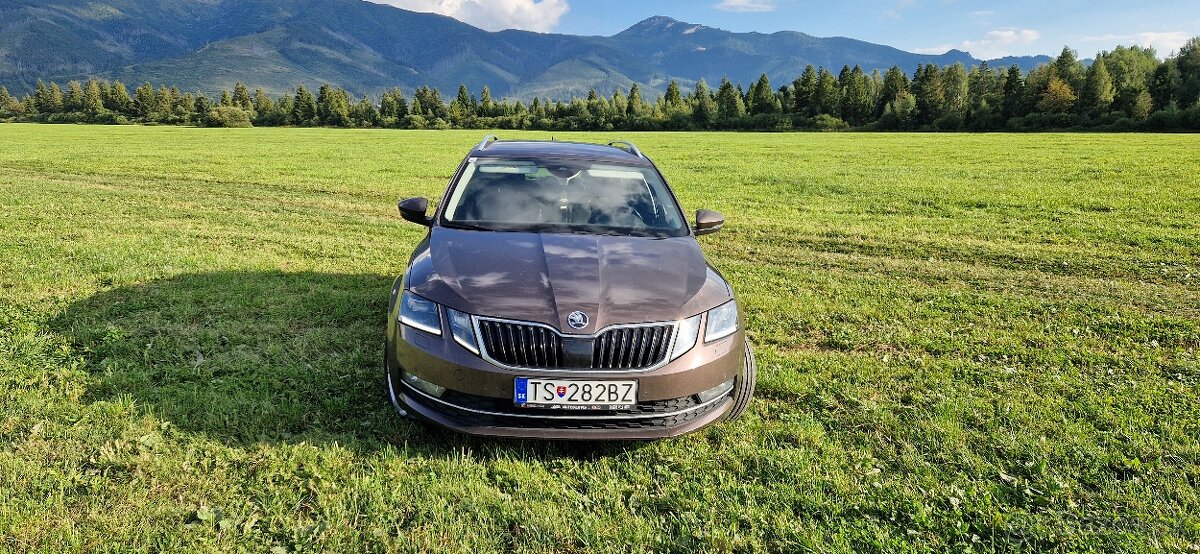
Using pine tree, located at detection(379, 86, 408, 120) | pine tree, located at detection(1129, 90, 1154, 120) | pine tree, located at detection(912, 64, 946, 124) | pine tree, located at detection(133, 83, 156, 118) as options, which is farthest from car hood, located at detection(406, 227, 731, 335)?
pine tree, located at detection(133, 83, 156, 118)

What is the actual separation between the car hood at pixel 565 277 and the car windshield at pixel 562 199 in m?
0.25

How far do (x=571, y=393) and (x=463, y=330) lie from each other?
655 mm

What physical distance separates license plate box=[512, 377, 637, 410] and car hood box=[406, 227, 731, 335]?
28cm

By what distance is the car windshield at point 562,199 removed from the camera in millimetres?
4785

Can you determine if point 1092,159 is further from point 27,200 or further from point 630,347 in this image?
point 27,200

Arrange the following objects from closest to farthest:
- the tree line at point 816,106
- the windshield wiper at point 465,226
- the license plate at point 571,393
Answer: the license plate at point 571,393 → the windshield wiper at point 465,226 → the tree line at point 816,106

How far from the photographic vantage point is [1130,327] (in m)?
6.12

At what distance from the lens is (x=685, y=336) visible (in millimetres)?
3525


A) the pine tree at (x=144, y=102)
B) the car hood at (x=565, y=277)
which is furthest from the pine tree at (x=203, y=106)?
the car hood at (x=565, y=277)

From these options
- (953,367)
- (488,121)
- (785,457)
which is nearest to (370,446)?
(785,457)

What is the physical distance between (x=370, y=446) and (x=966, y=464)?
10.9 ft

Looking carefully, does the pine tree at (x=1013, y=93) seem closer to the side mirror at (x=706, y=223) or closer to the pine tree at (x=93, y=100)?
the side mirror at (x=706, y=223)

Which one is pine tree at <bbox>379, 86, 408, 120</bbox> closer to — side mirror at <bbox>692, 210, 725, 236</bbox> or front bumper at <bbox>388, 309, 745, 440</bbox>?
side mirror at <bbox>692, 210, 725, 236</bbox>

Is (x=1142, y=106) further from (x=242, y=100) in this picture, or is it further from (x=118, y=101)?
(x=118, y=101)
